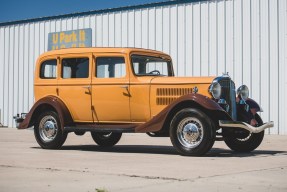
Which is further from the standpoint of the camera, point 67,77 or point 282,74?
point 282,74

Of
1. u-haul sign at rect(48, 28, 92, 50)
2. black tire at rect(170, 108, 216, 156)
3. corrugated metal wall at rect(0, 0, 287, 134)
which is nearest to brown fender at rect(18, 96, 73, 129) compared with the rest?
black tire at rect(170, 108, 216, 156)

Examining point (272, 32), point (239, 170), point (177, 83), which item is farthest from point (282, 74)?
point (239, 170)

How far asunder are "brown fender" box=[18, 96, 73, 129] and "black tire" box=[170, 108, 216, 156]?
2.50m

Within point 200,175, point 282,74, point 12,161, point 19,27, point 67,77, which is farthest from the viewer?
point 19,27

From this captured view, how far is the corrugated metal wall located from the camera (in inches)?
657

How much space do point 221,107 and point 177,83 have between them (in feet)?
3.40

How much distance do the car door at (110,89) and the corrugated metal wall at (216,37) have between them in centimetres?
773

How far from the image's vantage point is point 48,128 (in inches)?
424

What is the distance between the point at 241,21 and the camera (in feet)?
57.5

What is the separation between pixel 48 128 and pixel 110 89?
5.26 feet

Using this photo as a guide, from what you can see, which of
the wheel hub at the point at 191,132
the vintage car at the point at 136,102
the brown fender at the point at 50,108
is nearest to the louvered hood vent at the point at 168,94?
the vintage car at the point at 136,102

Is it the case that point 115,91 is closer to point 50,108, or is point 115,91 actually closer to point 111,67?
point 111,67

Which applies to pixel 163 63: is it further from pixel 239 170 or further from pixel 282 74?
pixel 282 74

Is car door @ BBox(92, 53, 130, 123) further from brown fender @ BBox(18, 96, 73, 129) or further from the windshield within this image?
brown fender @ BBox(18, 96, 73, 129)
